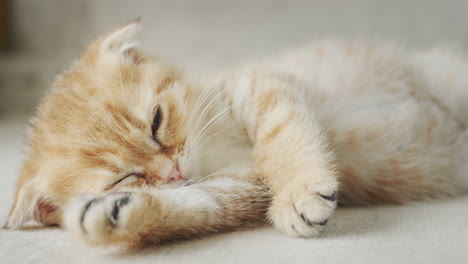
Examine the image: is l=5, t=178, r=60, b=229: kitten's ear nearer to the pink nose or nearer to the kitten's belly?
the pink nose

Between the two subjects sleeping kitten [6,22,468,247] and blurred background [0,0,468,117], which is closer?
sleeping kitten [6,22,468,247]

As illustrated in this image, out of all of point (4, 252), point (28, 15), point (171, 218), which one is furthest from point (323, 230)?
point (28, 15)

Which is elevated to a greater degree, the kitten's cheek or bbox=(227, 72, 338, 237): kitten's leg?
bbox=(227, 72, 338, 237): kitten's leg

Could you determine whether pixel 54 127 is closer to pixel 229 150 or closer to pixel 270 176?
pixel 229 150

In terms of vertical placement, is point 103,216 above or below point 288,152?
below

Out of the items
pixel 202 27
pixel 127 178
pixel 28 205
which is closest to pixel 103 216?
pixel 127 178

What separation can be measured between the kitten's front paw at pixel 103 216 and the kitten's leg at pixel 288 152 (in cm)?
36

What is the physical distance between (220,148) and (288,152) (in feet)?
0.77

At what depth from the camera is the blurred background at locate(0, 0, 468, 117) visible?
8.54 feet

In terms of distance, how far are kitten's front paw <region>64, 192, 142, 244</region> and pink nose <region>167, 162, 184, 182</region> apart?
18cm

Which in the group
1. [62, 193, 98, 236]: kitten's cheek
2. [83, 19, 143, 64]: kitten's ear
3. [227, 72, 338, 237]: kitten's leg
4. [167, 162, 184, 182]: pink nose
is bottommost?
[62, 193, 98, 236]: kitten's cheek

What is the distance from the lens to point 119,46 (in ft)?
4.50

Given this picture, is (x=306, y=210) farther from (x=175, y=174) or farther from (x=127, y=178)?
(x=127, y=178)

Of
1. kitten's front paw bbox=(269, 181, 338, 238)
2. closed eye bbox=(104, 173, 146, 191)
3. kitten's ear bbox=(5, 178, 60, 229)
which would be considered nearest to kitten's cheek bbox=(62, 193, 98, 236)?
closed eye bbox=(104, 173, 146, 191)
